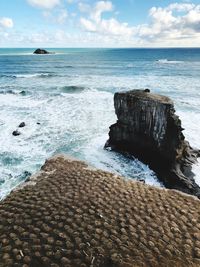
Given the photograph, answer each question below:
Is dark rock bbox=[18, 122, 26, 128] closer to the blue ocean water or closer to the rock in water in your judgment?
the blue ocean water

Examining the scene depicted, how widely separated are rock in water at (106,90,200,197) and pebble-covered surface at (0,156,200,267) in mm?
5392

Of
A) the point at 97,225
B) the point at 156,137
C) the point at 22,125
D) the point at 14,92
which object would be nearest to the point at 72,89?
the point at 14,92

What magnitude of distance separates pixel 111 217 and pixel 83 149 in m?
11.3

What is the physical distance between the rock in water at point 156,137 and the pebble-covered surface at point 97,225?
17.7ft

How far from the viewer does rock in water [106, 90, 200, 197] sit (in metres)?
15.3

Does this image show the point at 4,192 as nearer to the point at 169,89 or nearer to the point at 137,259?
the point at 137,259

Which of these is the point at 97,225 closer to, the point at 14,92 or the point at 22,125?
the point at 22,125

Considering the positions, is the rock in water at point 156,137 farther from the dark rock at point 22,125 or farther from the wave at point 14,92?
the wave at point 14,92

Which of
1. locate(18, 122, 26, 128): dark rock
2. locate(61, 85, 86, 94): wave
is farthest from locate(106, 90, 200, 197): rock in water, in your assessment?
locate(61, 85, 86, 94): wave

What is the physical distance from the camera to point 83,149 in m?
19.4

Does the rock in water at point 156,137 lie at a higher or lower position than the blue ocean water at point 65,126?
higher

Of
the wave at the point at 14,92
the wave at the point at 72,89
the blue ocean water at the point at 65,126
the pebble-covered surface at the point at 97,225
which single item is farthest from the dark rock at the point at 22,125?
the wave at the point at 72,89

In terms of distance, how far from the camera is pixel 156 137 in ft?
52.6

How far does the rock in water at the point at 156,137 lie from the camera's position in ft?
50.2
